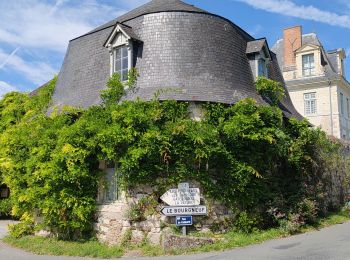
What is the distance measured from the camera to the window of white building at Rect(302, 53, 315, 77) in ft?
108

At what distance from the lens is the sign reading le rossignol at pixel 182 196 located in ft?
38.9

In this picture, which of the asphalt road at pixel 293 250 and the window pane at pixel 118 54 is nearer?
the asphalt road at pixel 293 250

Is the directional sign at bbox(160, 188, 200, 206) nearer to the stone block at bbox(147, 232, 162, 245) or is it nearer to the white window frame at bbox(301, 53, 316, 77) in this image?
the stone block at bbox(147, 232, 162, 245)

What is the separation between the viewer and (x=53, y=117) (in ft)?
45.3

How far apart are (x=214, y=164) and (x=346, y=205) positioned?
8.36m

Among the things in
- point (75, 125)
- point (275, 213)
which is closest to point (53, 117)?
point (75, 125)

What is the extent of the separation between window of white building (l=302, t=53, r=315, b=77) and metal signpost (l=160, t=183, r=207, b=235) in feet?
79.2

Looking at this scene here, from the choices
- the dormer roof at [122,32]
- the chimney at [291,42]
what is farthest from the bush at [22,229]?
the chimney at [291,42]

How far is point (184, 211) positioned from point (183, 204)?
0.21 metres

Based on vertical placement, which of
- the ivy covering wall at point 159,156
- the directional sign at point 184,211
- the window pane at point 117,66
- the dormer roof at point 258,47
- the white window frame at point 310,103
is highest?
the white window frame at point 310,103

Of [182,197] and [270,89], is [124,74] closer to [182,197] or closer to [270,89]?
[182,197]

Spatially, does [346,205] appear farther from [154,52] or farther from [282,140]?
[154,52]

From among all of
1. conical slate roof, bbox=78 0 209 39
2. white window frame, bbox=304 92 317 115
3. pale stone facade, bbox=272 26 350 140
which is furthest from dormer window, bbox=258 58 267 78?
white window frame, bbox=304 92 317 115

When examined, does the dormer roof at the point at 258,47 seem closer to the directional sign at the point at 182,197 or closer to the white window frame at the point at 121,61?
the white window frame at the point at 121,61
